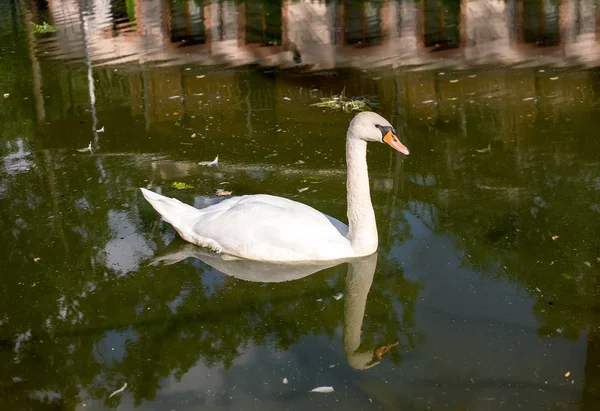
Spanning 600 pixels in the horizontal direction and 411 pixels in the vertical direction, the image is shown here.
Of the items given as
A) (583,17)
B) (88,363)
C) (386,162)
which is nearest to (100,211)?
(88,363)

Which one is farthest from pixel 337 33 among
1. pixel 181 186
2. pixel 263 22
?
pixel 181 186

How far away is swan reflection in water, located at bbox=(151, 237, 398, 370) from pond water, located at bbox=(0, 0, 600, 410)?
0.03 meters

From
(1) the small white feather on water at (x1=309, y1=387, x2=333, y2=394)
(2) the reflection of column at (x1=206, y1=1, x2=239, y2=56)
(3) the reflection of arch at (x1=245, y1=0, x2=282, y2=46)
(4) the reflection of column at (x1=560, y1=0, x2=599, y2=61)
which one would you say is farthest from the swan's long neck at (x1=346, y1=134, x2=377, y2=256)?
(3) the reflection of arch at (x1=245, y1=0, x2=282, y2=46)

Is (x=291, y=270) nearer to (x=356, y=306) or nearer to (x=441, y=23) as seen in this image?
(x=356, y=306)

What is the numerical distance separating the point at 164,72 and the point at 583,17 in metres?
8.49

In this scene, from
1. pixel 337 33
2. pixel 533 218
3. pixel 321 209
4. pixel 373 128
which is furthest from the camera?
pixel 337 33

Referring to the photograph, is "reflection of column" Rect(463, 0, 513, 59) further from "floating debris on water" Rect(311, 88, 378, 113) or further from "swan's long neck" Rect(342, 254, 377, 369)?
"swan's long neck" Rect(342, 254, 377, 369)

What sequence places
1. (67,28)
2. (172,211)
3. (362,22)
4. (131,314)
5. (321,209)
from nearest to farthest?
(131,314) < (172,211) < (321,209) < (362,22) < (67,28)

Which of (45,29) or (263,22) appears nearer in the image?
(263,22)

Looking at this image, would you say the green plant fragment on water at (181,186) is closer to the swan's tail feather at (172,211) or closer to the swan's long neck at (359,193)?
the swan's tail feather at (172,211)

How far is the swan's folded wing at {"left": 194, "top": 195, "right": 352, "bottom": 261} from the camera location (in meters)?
6.50

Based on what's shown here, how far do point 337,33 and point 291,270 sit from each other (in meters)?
10.5

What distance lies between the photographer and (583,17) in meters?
15.7

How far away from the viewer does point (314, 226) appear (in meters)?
6.54
